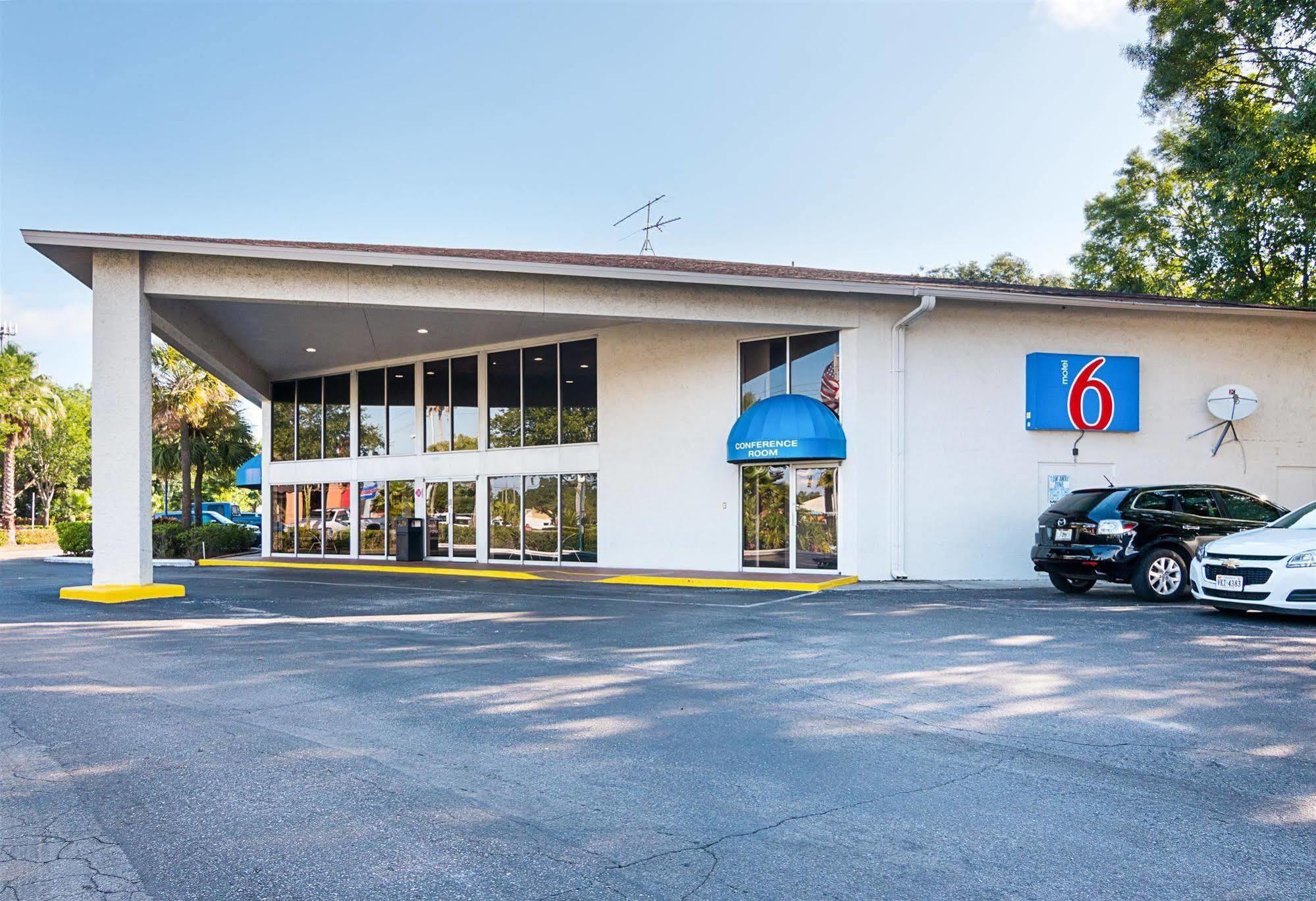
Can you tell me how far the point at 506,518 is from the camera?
2127 centimetres

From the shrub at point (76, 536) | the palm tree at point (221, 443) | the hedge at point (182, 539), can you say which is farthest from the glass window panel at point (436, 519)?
the palm tree at point (221, 443)

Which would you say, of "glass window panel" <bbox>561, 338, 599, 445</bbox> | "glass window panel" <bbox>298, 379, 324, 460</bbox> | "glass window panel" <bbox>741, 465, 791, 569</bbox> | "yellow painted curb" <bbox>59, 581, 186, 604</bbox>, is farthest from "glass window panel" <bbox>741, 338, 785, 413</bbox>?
"glass window panel" <bbox>298, 379, 324, 460</bbox>

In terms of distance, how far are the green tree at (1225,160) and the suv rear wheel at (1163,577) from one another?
9.23 m

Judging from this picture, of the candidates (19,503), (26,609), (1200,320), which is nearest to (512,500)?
(26,609)

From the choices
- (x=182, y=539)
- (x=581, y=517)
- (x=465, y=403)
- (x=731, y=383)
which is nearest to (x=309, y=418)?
(x=182, y=539)

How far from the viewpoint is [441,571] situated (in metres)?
19.1

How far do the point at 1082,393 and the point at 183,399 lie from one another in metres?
28.2

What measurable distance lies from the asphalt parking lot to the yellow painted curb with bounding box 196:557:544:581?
8.43m

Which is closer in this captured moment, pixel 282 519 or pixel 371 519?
pixel 371 519

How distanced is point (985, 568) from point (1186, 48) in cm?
1345

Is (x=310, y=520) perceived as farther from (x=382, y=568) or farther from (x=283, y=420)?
(x=382, y=568)

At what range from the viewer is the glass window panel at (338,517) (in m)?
24.7

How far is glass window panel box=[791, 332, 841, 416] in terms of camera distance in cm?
1644

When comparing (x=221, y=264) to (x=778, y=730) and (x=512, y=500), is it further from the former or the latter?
(x=778, y=730)
